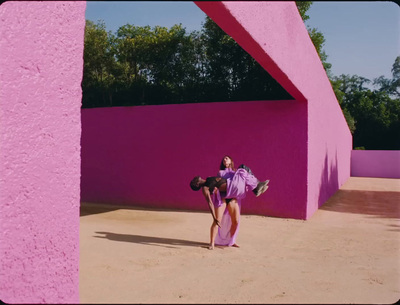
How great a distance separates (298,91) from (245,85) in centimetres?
887

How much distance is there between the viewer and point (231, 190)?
564cm

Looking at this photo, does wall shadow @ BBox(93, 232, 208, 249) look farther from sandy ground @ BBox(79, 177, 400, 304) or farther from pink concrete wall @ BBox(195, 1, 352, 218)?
pink concrete wall @ BBox(195, 1, 352, 218)

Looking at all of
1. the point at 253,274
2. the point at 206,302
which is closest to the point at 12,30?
the point at 206,302

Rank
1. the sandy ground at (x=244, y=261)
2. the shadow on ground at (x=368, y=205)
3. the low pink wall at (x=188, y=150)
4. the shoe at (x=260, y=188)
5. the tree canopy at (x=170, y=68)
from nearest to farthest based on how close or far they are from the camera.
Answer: the sandy ground at (x=244, y=261) < the shoe at (x=260, y=188) < the low pink wall at (x=188, y=150) < the shadow on ground at (x=368, y=205) < the tree canopy at (x=170, y=68)

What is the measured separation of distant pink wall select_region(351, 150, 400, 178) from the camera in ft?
80.0

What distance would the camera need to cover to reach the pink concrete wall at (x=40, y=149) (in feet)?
6.99

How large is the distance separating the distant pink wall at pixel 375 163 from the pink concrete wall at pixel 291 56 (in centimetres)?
1440

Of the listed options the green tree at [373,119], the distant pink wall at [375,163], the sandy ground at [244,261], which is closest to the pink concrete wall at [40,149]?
the sandy ground at [244,261]

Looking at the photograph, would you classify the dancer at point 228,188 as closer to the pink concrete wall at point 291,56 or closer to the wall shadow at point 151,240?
the wall shadow at point 151,240

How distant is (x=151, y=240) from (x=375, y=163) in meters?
22.9

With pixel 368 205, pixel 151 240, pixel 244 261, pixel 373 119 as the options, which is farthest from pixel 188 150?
pixel 373 119

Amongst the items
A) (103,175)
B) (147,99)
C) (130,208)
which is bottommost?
(130,208)

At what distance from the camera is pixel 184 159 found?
32.0 feet

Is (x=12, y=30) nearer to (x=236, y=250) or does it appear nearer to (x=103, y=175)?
(x=236, y=250)
